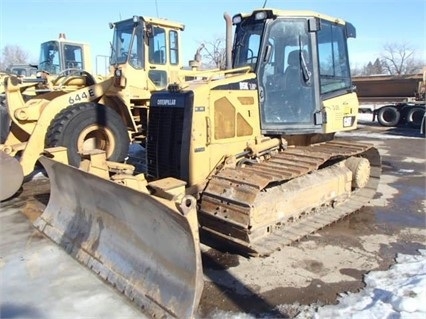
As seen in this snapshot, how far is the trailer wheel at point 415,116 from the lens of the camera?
17609mm

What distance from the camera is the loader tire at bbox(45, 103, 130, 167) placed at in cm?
691

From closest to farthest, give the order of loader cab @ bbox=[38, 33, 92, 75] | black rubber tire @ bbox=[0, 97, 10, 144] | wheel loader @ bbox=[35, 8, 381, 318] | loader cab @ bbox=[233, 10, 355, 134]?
wheel loader @ bbox=[35, 8, 381, 318] → loader cab @ bbox=[233, 10, 355, 134] → black rubber tire @ bbox=[0, 97, 10, 144] → loader cab @ bbox=[38, 33, 92, 75]

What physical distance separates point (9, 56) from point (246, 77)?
235ft

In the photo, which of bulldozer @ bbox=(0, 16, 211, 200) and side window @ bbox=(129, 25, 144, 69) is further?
side window @ bbox=(129, 25, 144, 69)

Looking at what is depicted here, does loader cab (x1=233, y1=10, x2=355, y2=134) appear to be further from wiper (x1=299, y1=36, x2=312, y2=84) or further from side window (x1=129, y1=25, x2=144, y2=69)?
side window (x1=129, y1=25, x2=144, y2=69)

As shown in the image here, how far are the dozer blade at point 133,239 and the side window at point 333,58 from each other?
134 inches

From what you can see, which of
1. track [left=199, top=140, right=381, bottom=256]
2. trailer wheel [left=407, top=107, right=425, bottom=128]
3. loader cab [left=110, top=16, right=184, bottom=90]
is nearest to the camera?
track [left=199, top=140, right=381, bottom=256]

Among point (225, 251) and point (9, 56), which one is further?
point (9, 56)

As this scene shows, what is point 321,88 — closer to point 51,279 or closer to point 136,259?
point 136,259

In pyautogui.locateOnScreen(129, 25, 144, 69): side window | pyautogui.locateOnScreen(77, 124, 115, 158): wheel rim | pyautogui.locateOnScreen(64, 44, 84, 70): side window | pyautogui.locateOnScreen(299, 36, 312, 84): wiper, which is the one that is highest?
pyautogui.locateOnScreen(64, 44, 84, 70): side window

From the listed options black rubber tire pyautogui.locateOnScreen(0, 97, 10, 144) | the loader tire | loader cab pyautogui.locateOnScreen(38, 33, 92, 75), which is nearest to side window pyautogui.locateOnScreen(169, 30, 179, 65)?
the loader tire

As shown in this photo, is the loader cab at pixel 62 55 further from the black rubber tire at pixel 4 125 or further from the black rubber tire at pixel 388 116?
the black rubber tire at pixel 388 116

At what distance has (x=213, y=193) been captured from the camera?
449 cm

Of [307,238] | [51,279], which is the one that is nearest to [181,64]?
[307,238]
